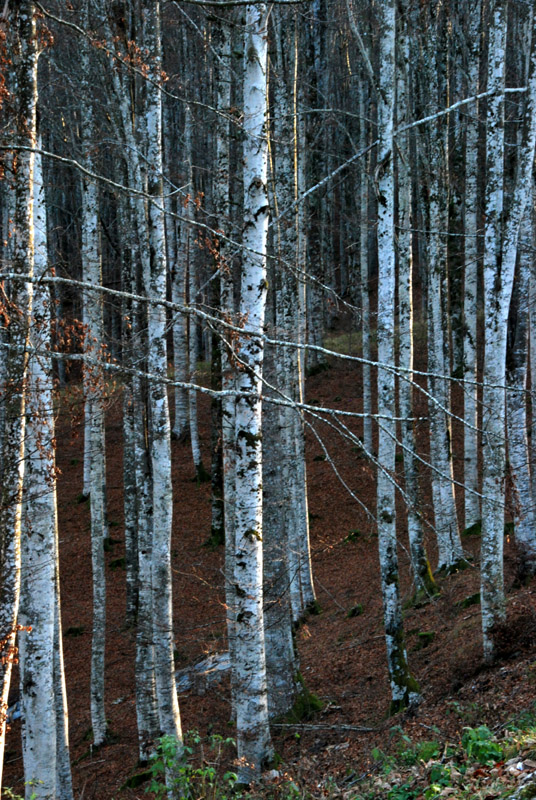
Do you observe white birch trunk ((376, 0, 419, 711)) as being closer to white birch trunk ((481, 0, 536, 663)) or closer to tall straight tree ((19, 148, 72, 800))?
white birch trunk ((481, 0, 536, 663))

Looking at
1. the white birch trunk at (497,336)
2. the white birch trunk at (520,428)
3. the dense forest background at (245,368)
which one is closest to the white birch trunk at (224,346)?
the dense forest background at (245,368)

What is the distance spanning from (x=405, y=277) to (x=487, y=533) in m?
5.16

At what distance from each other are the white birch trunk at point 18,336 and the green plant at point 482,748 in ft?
11.9

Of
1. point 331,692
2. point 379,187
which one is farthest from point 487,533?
point 379,187

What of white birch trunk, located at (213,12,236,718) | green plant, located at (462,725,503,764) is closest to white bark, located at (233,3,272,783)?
white birch trunk, located at (213,12,236,718)

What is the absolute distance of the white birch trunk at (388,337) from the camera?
8.44 m

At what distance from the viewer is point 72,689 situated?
12.9m

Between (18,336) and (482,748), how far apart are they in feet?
15.9

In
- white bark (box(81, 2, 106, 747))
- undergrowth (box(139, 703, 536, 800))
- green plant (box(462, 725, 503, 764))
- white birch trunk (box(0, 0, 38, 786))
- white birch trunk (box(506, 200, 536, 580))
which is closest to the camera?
undergrowth (box(139, 703, 536, 800))

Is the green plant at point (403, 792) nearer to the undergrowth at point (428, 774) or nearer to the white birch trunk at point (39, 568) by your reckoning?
the undergrowth at point (428, 774)

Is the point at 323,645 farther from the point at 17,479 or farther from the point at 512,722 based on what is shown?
the point at 17,479

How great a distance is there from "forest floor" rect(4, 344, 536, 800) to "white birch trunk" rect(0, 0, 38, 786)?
1.72 ft

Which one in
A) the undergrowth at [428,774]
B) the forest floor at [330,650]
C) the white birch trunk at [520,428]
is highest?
the white birch trunk at [520,428]

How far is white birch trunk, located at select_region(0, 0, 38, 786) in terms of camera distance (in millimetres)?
5699
